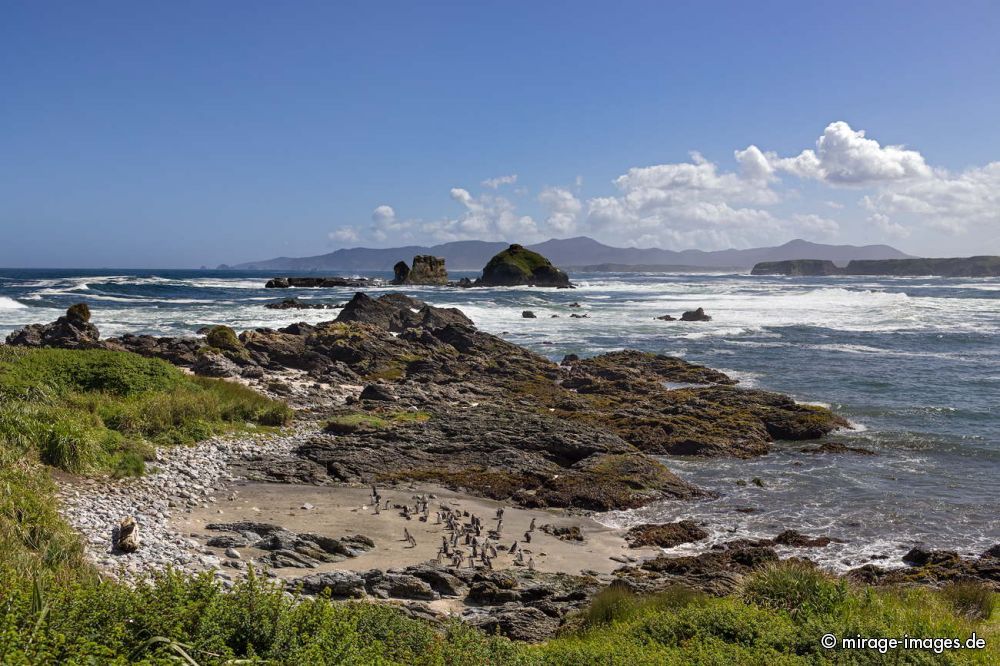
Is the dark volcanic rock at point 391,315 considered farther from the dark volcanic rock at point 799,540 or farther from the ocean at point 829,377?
the dark volcanic rock at point 799,540

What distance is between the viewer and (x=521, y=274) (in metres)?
120

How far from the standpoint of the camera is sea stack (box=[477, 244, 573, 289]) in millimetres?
118812

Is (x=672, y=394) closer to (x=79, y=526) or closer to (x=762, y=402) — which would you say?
(x=762, y=402)

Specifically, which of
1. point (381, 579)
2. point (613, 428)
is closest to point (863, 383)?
point (613, 428)

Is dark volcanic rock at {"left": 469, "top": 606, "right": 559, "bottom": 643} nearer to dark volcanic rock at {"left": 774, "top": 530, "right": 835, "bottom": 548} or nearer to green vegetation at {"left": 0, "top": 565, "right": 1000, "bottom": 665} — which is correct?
green vegetation at {"left": 0, "top": 565, "right": 1000, "bottom": 665}

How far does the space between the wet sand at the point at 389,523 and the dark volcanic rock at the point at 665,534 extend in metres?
0.26

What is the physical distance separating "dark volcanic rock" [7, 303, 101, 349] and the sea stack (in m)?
88.1

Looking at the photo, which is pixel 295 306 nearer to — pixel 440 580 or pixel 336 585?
pixel 440 580

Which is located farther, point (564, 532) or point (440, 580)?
point (564, 532)

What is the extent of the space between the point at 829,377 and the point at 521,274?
89524 millimetres

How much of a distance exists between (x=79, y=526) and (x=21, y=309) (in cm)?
5590

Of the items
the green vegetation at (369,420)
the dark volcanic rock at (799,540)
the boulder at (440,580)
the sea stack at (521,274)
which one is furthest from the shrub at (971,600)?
the sea stack at (521,274)

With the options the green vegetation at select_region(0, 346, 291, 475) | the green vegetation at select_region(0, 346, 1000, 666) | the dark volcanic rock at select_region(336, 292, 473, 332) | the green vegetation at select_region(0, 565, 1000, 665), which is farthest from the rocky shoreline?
the dark volcanic rock at select_region(336, 292, 473, 332)

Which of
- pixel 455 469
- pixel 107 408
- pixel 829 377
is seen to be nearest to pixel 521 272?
pixel 829 377
